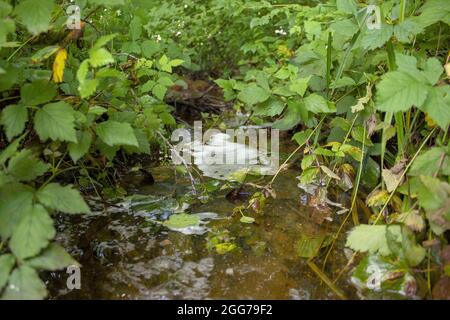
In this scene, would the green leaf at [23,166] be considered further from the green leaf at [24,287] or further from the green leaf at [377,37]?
the green leaf at [377,37]

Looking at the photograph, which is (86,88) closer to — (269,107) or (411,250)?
(269,107)

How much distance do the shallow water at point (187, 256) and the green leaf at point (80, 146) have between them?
36 centimetres

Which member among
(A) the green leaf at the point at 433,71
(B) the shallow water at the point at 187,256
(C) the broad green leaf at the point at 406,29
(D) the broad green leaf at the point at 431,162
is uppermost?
(C) the broad green leaf at the point at 406,29

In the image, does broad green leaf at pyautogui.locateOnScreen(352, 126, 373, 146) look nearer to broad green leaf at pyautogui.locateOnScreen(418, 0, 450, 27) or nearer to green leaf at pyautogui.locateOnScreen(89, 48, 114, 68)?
broad green leaf at pyautogui.locateOnScreen(418, 0, 450, 27)

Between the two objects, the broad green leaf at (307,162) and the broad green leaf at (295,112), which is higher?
the broad green leaf at (295,112)

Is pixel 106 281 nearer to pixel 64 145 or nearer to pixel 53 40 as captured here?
pixel 64 145

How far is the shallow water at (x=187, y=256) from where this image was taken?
1267 millimetres

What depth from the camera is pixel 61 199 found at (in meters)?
1.12

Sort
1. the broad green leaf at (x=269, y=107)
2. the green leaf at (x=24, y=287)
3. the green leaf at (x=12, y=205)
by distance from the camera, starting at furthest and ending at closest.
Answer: the broad green leaf at (x=269, y=107) → the green leaf at (x=12, y=205) → the green leaf at (x=24, y=287)

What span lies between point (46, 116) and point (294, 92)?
3.18 ft

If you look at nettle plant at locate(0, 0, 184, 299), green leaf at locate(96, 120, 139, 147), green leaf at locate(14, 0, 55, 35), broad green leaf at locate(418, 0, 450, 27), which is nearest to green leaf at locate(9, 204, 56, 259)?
nettle plant at locate(0, 0, 184, 299)

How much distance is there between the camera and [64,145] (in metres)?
1.53

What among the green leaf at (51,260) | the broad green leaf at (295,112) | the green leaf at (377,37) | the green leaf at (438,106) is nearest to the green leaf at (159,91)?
the broad green leaf at (295,112)

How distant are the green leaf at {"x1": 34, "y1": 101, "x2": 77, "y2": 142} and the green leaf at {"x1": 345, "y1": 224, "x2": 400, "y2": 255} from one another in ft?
2.89
